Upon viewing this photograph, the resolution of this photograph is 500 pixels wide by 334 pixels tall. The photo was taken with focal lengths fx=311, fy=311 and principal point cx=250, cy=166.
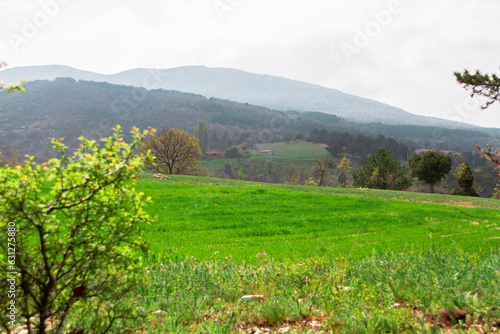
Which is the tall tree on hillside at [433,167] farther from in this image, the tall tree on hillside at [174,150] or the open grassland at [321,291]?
the open grassland at [321,291]

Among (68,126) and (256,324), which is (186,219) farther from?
(68,126)

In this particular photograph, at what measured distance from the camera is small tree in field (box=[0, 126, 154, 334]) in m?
2.97

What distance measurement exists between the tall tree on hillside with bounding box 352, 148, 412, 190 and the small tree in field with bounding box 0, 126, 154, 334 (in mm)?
63853

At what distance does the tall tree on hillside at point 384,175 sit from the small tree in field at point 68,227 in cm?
6385

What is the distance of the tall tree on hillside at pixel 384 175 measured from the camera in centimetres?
6282

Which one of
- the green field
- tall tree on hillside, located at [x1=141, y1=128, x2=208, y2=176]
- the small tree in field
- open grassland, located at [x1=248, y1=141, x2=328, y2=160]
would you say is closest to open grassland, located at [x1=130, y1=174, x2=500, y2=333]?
the green field

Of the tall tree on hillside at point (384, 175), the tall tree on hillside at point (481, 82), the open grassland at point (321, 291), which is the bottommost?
the tall tree on hillside at point (384, 175)

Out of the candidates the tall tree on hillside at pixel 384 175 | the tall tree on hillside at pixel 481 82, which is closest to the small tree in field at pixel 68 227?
the tall tree on hillside at pixel 481 82

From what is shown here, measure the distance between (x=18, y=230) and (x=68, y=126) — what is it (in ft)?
728

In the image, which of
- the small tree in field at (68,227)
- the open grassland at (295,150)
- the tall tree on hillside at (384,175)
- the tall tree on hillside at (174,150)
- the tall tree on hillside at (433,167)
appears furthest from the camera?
the open grassland at (295,150)

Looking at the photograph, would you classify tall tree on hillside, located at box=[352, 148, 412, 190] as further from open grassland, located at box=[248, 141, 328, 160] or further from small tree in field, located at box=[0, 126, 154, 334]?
open grassland, located at box=[248, 141, 328, 160]

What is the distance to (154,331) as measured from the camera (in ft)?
13.0

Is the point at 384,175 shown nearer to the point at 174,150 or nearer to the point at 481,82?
the point at 174,150

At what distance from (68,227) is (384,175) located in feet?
222
